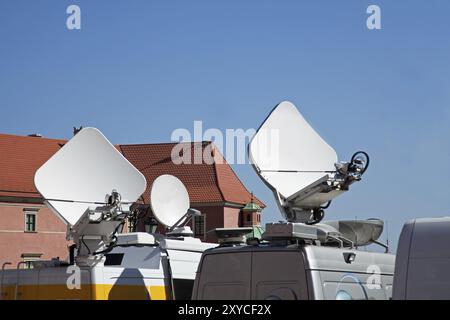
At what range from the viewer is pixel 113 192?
43.1 feet

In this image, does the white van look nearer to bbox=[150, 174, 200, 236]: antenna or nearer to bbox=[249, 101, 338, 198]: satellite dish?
bbox=[249, 101, 338, 198]: satellite dish

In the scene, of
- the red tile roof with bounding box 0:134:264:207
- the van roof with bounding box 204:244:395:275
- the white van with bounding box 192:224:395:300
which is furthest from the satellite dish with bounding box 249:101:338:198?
the red tile roof with bounding box 0:134:264:207

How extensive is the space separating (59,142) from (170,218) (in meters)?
74.4

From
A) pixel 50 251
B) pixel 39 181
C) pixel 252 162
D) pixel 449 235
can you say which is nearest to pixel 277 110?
pixel 252 162

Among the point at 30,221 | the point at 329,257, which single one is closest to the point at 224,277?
the point at 329,257

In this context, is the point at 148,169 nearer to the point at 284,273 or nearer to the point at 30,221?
the point at 30,221

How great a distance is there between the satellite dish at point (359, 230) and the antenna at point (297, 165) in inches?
16.0

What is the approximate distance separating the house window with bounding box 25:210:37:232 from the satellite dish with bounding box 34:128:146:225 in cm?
6709

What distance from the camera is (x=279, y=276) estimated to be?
9.97 meters

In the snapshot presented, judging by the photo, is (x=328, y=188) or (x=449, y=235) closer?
(x=449, y=235)

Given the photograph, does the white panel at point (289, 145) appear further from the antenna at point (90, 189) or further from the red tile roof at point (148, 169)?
the red tile roof at point (148, 169)

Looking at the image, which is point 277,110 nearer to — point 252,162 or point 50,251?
point 252,162

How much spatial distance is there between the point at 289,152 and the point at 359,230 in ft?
6.11
